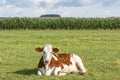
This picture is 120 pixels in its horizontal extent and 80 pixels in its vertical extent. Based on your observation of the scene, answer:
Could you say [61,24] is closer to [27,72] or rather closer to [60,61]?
[27,72]

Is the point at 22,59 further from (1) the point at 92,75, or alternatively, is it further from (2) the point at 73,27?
(2) the point at 73,27

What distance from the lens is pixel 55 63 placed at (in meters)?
11.7

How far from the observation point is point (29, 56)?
1798cm

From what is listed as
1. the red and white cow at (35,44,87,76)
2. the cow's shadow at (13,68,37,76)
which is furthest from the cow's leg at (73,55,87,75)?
the cow's shadow at (13,68,37,76)

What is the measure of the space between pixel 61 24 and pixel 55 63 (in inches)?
1935

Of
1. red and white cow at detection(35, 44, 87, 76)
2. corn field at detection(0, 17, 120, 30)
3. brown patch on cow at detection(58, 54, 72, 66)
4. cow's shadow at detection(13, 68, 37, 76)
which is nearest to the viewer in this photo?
red and white cow at detection(35, 44, 87, 76)

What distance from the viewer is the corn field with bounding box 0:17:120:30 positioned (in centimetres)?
6038

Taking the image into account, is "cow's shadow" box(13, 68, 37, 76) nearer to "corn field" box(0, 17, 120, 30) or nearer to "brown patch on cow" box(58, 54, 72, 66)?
"brown patch on cow" box(58, 54, 72, 66)

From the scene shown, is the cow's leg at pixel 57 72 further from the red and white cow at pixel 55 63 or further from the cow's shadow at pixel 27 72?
the cow's shadow at pixel 27 72

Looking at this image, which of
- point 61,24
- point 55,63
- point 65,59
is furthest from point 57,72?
point 61,24

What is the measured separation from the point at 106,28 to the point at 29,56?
43417mm

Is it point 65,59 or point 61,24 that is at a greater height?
point 65,59

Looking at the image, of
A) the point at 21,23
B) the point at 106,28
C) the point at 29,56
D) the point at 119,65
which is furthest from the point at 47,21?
the point at 119,65

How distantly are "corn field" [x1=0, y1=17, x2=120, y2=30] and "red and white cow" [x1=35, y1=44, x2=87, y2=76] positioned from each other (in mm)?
48140
